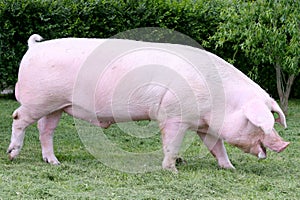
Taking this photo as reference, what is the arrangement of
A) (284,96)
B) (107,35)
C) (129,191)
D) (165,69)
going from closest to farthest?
1. (129,191)
2. (165,69)
3. (284,96)
4. (107,35)

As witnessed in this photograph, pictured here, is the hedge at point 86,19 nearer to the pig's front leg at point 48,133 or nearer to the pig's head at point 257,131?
the pig's front leg at point 48,133

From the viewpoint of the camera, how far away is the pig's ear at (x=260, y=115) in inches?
215

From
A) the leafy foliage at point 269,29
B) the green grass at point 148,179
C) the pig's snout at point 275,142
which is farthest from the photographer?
the leafy foliage at point 269,29

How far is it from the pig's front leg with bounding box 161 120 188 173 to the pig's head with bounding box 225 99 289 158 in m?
0.43

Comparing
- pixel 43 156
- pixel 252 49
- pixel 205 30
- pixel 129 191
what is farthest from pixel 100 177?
pixel 205 30

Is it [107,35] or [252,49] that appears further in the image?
[107,35]

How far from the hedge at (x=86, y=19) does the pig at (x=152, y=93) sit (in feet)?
18.9

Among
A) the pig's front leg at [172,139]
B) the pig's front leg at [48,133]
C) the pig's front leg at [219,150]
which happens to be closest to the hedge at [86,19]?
the pig's front leg at [48,133]

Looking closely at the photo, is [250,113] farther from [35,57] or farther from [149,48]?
[35,57]

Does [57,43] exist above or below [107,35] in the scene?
above

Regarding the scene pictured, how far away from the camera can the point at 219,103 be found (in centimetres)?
575

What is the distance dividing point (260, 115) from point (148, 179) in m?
1.14

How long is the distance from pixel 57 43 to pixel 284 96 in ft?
20.3

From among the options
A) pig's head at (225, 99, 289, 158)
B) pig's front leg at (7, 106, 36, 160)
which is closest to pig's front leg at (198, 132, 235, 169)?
pig's head at (225, 99, 289, 158)
